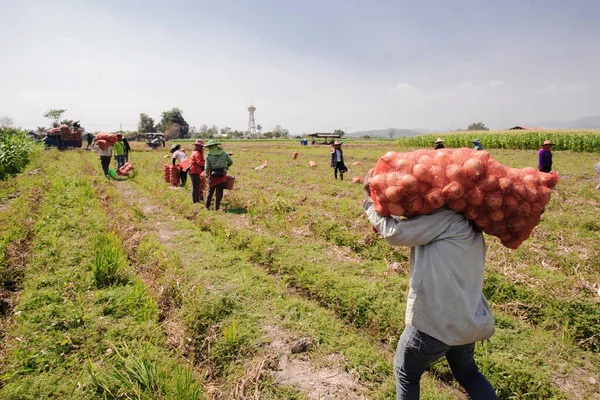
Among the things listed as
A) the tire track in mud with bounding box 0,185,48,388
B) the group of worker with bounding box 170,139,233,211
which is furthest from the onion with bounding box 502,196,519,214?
the group of worker with bounding box 170,139,233,211

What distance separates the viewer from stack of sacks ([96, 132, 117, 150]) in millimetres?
11821

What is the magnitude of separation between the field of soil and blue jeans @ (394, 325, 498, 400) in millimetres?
668

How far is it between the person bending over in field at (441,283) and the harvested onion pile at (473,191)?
0.09 m

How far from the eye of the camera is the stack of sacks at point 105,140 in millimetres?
11821

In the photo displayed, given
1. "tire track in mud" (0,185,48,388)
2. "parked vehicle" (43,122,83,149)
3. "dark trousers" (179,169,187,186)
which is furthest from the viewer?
"parked vehicle" (43,122,83,149)

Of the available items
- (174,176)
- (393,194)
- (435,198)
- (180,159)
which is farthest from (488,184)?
(174,176)

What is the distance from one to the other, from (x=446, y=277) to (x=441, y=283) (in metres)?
0.04

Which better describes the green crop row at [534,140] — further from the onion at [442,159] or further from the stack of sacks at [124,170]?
the onion at [442,159]

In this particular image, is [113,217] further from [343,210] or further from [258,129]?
[258,129]

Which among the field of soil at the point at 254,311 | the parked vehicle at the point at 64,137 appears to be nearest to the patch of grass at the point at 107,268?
the field of soil at the point at 254,311

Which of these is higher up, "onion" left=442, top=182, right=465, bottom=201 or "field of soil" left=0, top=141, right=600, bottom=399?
"onion" left=442, top=182, right=465, bottom=201

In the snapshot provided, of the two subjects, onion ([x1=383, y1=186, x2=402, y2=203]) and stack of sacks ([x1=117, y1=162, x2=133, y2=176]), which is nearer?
onion ([x1=383, y1=186, x2=402, y2=203])

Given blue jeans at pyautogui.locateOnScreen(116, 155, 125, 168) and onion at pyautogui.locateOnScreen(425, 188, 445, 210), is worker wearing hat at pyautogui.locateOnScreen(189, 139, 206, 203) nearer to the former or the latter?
blue jeans at pyautogui.locateOnScreen(116, 155, 125, 168)

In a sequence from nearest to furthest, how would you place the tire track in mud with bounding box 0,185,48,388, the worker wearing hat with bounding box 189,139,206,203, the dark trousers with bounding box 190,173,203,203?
the tire track in mud with bounding box 0,185,48,388 → the worker wearing hat with bounding box 189,139,206,203 → the dark trousers with bounding box 190,173,203,203
